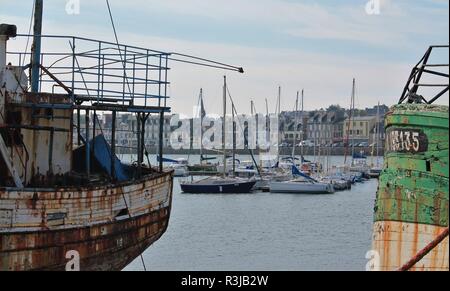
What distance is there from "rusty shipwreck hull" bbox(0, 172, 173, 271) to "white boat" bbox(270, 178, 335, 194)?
4801 centimetres

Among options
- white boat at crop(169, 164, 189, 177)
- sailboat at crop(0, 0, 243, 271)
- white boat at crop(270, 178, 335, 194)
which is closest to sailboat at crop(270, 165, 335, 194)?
white boat at crop(270, 178, 335, 194)

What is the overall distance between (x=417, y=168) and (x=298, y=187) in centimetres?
5217

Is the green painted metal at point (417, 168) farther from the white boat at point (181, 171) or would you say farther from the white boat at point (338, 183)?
the white boat at point (181, 171)

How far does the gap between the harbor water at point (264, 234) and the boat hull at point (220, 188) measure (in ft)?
2.51

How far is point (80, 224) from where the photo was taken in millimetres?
15336

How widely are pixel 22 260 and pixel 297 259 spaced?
1892 centimetres

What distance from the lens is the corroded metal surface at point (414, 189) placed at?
43.6ft

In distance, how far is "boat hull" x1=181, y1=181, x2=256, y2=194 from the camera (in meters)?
64.9

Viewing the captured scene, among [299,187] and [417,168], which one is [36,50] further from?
[299,187]

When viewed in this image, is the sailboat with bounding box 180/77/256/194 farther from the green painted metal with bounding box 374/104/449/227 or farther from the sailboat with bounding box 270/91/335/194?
the green painted metal with bounding box 374/104/449/227

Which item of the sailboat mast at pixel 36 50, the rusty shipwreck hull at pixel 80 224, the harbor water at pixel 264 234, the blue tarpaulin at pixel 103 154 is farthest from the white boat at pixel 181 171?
the rusty shipwreck hull at pixel 80 224

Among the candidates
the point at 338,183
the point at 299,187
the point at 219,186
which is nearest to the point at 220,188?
the point at 219,186

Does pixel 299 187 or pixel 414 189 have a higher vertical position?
pixel 414 189
